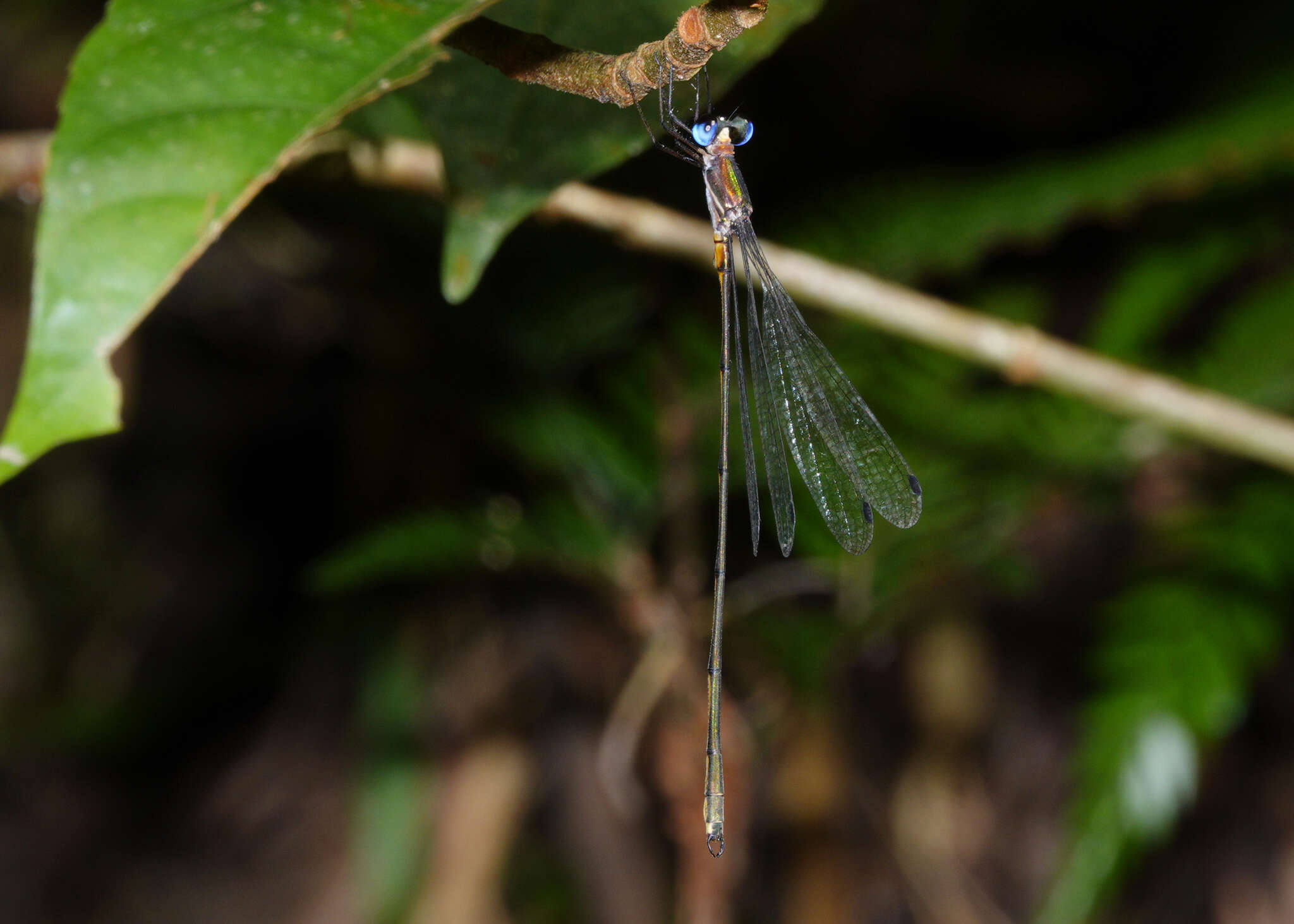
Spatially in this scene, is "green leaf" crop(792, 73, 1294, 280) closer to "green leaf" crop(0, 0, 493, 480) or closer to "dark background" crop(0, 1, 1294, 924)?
"dark background" crop(0, 1, 1294, 924)

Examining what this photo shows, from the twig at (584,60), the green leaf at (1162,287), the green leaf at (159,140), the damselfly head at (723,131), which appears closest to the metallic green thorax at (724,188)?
the damselfly head at (723,131)

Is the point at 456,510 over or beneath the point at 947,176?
beneath

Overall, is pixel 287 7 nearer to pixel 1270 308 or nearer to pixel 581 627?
pixel 1270 308

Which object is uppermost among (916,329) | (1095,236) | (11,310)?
(916,329)

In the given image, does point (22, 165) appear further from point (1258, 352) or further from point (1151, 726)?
Result: point (1258, 352)

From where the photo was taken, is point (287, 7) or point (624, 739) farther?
point (624, 739)

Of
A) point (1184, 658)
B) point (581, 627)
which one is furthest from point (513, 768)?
point (1184, 658)

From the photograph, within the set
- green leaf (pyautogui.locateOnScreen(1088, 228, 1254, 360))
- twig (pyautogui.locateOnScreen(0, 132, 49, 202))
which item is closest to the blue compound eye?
twig (pyautogui.locateOnScreen(0, 132, 49, 202))

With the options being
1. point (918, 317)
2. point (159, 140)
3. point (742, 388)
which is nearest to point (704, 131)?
point (918, 317)
